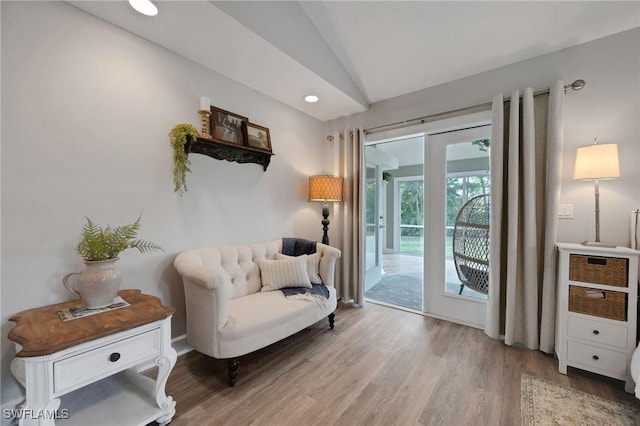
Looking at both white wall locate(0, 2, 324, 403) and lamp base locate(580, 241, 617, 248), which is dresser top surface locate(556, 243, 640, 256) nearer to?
lamp base locate(580, 241, 617, 248)

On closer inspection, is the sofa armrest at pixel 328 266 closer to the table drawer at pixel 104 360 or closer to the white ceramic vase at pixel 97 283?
the table drawer at pixel 104 360

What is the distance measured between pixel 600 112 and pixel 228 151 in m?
3.06

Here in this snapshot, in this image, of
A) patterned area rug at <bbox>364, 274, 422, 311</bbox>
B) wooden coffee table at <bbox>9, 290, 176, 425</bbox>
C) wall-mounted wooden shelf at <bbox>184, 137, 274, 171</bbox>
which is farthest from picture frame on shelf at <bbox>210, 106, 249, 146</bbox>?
patterned area rug at <bbox>364, 274, 422, 311</bbox>

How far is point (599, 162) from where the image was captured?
1886 mm

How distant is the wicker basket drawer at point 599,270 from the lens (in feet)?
5.86

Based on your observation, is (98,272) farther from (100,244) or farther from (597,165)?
(597,165)

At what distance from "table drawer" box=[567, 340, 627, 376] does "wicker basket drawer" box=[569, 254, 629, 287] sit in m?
0.46

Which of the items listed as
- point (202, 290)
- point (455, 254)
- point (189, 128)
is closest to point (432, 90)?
point (455, 254)

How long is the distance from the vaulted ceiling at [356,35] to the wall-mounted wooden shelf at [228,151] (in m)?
0.67

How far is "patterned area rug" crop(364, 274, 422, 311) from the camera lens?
344 cm

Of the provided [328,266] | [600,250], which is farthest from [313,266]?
[600,250]

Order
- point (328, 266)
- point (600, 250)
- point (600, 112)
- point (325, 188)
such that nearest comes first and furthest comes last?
1. point (600, 250)
2. point (600, 112)
3. point (328, 266)
4. point (325, 188)

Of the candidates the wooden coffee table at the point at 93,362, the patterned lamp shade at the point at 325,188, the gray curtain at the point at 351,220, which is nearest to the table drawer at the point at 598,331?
the gray curtain at the point at 351,220

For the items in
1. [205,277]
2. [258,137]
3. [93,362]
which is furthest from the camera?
[258,137]
